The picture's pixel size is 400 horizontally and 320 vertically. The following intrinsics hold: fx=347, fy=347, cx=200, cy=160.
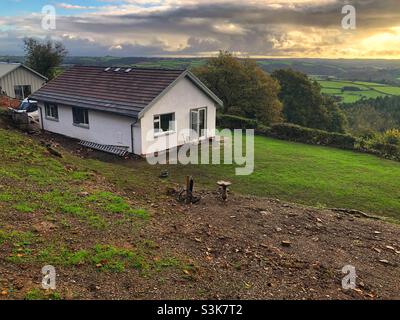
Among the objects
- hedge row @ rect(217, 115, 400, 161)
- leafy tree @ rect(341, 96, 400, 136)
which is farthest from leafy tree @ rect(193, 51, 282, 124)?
leafy tree @ rect(341, 96, 400, 136)

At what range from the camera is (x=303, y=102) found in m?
54.3

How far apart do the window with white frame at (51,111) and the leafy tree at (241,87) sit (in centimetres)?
2384

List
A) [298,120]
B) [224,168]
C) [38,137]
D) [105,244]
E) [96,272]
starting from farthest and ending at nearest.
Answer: [298,120] → [38,137] → [224,168] → [105,244] → [96,272]

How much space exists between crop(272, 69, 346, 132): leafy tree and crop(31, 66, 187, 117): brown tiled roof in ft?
119

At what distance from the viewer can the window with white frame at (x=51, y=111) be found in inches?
959

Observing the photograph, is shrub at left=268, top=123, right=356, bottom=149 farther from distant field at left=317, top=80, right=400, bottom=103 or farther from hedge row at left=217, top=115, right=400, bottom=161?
distant field at left=317, top=80, right=400, bottom=103

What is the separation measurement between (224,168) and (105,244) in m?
11.0

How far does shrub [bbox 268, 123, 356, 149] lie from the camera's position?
28.5 m

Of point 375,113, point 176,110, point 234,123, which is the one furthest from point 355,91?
point 176,110

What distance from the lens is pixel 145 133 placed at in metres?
19.1

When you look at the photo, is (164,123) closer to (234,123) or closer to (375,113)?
(234,123)

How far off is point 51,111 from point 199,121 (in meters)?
10.7
